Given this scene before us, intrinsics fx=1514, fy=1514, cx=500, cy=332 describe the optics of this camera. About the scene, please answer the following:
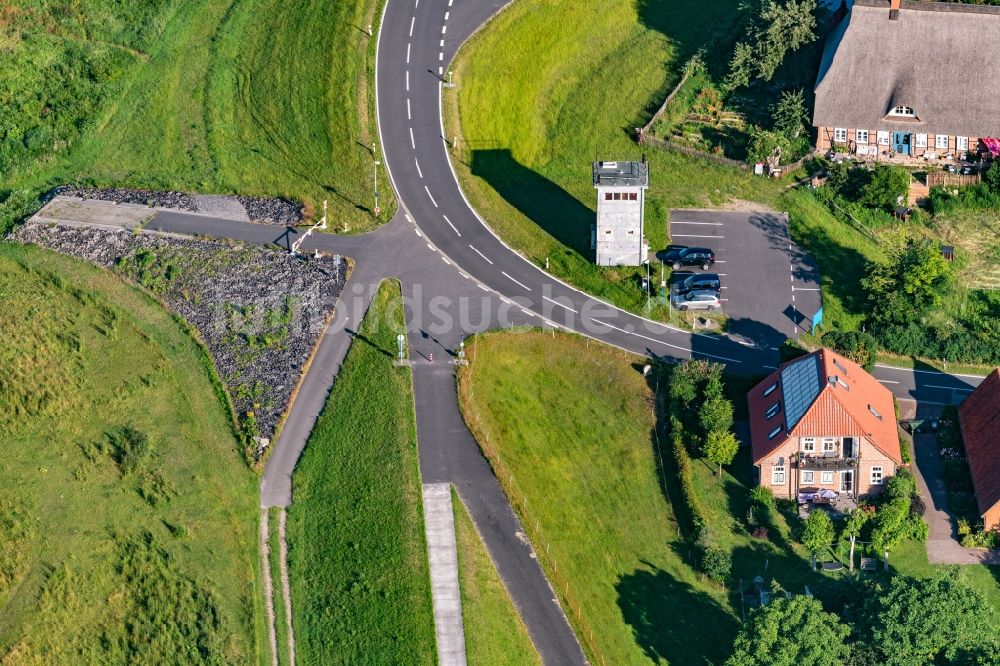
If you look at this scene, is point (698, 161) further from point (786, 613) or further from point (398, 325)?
point (786, 613)

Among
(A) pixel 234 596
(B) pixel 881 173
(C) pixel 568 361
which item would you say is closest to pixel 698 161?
(B) pixel 881 173

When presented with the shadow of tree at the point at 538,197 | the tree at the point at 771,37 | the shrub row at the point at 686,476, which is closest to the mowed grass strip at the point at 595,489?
the shrub row at the point at 686,476

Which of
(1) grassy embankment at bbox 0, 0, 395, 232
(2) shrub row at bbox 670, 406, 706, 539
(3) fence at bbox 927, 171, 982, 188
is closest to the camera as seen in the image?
(2) shrub row at bbox 670, 406, 706, 539

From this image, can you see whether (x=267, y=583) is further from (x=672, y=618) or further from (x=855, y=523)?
(x=855, y=523)

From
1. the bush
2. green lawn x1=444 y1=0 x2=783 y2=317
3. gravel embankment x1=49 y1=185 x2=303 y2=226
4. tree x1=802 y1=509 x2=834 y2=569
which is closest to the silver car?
green lawn x1=444 y1=0 x2=783 y2=317

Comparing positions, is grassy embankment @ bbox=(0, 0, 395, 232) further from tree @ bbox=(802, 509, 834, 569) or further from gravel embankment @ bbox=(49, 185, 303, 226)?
tree @ bbox=(802, 509, 834, 569)

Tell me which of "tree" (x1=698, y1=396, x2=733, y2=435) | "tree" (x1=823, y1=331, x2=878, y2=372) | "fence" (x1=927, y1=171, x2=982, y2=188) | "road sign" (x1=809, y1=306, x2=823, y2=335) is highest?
"fence" (x1=927, y1=171, x2=982, y2=188)
